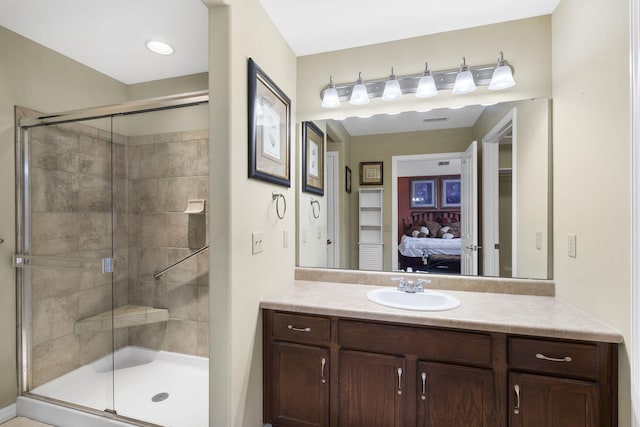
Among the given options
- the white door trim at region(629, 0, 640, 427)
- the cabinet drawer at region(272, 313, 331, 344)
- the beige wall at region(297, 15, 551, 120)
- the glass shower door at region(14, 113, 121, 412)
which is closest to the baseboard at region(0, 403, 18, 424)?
the glass shower door at region(14, 113, 121, 412)

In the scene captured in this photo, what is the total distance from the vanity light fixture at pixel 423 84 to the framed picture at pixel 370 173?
431mm

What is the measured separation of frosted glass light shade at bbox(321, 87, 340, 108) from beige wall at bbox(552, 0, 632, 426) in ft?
4.24

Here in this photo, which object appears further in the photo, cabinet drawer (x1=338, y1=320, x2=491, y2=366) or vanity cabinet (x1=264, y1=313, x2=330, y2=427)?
vanity cabinet (x1=264, y1=313, x2=330, y2=427)

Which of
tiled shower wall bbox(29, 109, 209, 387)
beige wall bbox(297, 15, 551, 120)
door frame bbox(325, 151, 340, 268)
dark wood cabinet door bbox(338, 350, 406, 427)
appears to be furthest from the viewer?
door frame bbox(325, 151, 340, 268)

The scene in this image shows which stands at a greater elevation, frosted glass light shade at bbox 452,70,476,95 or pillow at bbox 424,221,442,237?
frosted glass light shade at bbox 452,70,476,95

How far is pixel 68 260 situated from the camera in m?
1.88

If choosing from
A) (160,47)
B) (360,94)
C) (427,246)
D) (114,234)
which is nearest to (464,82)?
(360,94)

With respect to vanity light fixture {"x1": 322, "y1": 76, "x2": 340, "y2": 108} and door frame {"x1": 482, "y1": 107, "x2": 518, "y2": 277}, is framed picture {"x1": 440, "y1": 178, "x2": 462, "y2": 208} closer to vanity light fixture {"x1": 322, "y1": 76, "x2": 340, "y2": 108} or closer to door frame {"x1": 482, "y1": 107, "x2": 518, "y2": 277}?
door frame {"x1": 482, "y1": 107, "x2": 518, "y2": 277}

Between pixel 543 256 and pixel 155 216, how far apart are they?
2.75 metres

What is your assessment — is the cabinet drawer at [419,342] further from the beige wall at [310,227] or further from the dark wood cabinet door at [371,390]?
the beige wall at [310,227]

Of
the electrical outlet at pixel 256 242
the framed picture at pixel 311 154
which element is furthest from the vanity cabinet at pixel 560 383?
the framed picture at pixel 311 154

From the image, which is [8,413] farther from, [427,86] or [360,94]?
[427,86]

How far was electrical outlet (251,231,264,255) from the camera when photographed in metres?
1.52

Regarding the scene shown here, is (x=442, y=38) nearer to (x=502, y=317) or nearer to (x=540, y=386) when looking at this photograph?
(x=502, y=317)
